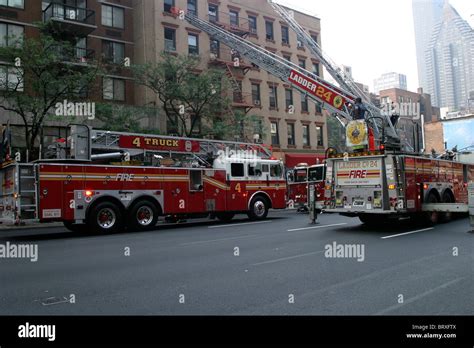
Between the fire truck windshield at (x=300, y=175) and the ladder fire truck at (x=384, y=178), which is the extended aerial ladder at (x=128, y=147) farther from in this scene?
the ladder fire truck at (x=384, y=178)

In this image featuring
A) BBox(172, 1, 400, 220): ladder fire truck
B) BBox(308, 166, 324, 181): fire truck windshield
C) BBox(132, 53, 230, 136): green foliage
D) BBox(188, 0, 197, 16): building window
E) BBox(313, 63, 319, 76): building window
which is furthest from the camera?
BBox(313, 63, 319, 76): building window

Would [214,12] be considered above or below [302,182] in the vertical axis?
above

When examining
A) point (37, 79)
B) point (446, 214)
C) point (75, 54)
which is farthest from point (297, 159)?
point (446, 214)

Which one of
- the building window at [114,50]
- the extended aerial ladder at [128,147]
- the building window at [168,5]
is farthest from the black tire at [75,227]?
the building window at [168,5]

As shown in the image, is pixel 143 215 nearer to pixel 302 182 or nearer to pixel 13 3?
pixel 302 182

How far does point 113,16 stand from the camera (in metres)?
33.4

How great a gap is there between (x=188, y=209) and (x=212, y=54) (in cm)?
2164

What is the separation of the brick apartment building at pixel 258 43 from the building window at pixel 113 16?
1.13 m

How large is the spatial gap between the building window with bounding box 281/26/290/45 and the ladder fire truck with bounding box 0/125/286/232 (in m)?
24.7

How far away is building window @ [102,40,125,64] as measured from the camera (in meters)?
32.4

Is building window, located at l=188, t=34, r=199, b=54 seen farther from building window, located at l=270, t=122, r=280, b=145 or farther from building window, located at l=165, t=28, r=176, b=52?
building window, located at l=270, t=122, r=280, b=145

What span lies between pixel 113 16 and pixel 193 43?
641 cm

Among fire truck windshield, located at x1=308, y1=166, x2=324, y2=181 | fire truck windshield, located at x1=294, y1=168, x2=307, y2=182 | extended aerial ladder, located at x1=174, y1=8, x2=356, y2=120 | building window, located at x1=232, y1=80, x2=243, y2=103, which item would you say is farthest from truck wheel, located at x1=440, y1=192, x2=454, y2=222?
building window, located at x1=232, y1=80, x2=243, y2=103
